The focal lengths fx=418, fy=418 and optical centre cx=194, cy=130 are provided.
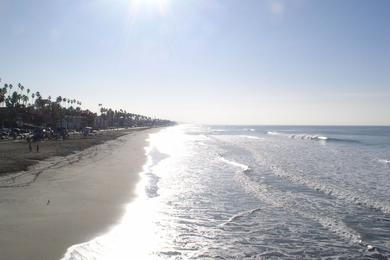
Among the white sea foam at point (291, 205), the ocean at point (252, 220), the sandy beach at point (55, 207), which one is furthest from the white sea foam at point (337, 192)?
the sandy beach at point (55, 207)

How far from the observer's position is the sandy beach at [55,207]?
1022cm

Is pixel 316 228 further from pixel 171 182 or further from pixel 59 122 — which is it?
pixel 59 122

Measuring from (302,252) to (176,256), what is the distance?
3.26 meters

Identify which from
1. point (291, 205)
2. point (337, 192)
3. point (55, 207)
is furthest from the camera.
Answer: point (337, 192)

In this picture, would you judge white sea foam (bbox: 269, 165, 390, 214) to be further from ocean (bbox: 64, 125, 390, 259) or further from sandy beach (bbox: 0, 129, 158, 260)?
sandy beach (bbox: 0, 129, 158, 260)

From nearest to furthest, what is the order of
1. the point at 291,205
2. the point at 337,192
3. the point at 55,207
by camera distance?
the point at 55,207
the point at 291,205
the point at 337,192

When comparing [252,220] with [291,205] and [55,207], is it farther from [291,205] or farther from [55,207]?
[55,207]

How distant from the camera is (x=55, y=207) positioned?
48.5ft

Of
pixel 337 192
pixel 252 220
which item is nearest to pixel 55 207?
pixel 252 220

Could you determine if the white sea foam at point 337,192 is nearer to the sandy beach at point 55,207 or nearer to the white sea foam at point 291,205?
the white sea foam at point 291,205

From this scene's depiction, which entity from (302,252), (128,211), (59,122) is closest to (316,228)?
(302,252)

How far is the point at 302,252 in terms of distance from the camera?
420 inches

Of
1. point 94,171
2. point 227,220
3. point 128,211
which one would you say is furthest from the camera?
point 94,171

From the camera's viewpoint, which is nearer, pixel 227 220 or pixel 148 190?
pixel 227 220
